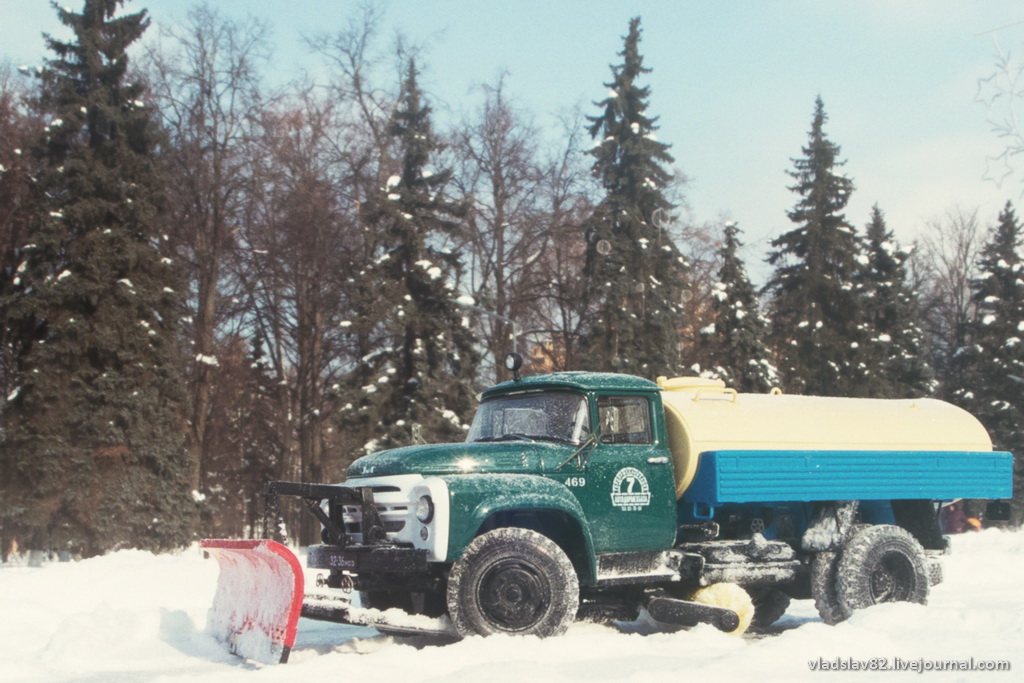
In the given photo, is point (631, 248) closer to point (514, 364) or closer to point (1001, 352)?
point (1001, 352)

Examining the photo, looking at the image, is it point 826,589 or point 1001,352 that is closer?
point 826,589

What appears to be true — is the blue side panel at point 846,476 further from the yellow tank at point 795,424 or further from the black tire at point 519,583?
the black tire at point 519,583

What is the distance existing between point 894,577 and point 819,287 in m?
32.9

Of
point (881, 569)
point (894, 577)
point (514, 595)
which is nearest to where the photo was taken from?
point (514, 595)

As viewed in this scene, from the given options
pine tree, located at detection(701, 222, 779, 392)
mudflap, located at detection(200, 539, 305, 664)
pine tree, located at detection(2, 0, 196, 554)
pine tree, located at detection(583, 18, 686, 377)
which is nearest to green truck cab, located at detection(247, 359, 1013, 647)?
mudflap, located at detection(200, 539, 305, 664)

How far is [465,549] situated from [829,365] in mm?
34600

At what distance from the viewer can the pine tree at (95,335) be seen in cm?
2286

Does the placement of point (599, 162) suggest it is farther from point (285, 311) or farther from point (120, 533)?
point (120, 533)

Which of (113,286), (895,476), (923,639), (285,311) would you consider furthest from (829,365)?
(923,639)

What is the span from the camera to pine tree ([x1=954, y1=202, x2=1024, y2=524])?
42.8 meters

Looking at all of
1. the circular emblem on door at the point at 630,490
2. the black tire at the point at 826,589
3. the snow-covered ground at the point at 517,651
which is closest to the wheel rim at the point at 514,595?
the snow-covered ground at the point at 517,651

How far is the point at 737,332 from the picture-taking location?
132ft

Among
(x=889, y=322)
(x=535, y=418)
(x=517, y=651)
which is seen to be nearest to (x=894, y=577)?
(x=535, y=418)

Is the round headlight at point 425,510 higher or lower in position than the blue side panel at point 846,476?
lower
